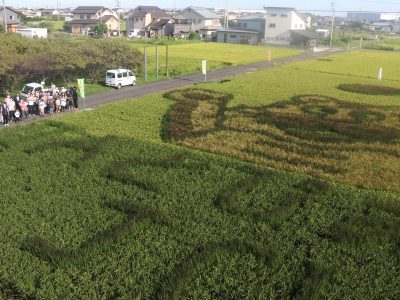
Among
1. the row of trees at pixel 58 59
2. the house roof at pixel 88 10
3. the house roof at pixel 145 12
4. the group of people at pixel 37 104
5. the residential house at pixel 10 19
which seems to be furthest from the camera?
the house roof at pixel 88 10

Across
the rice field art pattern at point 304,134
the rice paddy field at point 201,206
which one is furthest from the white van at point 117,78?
the rice paddy field at point 201,206

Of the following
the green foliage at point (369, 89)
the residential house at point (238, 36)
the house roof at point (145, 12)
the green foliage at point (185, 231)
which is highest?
the house roof at point (145, 12)

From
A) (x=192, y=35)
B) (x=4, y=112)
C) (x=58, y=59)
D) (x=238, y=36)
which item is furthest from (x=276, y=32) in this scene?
(x=4, y=112)

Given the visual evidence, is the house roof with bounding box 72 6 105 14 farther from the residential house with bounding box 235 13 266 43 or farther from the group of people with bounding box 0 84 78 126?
the group of people with bounding box 0 84 78 126

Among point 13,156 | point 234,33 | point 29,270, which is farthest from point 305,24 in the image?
point 29,270

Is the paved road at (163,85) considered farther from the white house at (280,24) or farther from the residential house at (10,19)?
the white house at (280,24)

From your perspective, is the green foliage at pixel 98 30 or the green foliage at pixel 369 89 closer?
the green foliage at pixel 369 89

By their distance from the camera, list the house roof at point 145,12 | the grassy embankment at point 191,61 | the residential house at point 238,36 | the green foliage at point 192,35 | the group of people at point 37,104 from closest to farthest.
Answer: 1. the group of people at point 37,104
2. the grassy embankment at point 191,61
3. the residential house at point 238,36
4. the green foliage at point 192,35
5. the house roof at point 145,12

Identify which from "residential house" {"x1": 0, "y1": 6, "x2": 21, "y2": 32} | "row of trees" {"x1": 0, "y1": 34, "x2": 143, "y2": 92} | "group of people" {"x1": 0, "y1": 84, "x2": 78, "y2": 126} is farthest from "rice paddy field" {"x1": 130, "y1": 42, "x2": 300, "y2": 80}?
"residential house" {"x1": 0, "y1": 6, "x2": 21, "y2": 32}

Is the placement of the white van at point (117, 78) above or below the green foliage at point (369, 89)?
above
